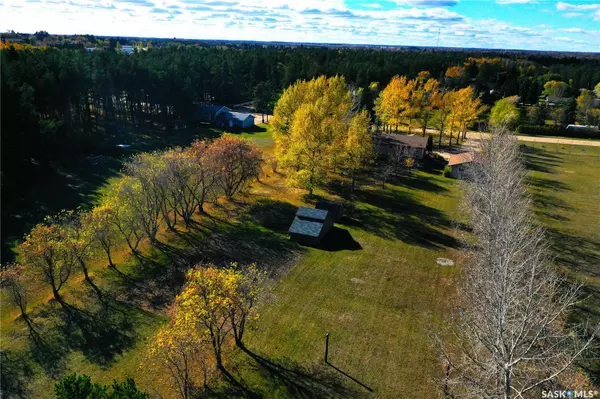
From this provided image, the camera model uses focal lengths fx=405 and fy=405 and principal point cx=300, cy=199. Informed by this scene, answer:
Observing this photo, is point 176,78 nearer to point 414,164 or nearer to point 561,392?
point 414,164

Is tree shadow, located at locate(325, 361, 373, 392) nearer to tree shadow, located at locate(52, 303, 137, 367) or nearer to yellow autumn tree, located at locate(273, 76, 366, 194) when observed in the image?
tree shadow, located at locate(52, 303, 137, 367)

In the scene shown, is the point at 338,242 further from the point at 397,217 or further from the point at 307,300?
the point at 307,300

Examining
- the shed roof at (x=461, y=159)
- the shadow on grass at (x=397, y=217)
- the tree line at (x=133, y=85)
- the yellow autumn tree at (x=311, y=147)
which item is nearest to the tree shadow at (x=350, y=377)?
the shadow on grass at (x=397, y=217)

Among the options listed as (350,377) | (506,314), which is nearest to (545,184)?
(506,314)

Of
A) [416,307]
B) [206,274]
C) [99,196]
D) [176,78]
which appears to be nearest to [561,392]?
[416,307]

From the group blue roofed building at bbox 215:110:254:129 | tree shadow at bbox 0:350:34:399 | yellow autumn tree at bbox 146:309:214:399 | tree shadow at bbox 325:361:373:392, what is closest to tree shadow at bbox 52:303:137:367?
yellow autumn tree at bbox 146:309:214:399

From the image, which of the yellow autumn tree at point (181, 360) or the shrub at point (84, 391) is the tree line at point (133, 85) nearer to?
the yellow autumn tree at point (181, 360)
